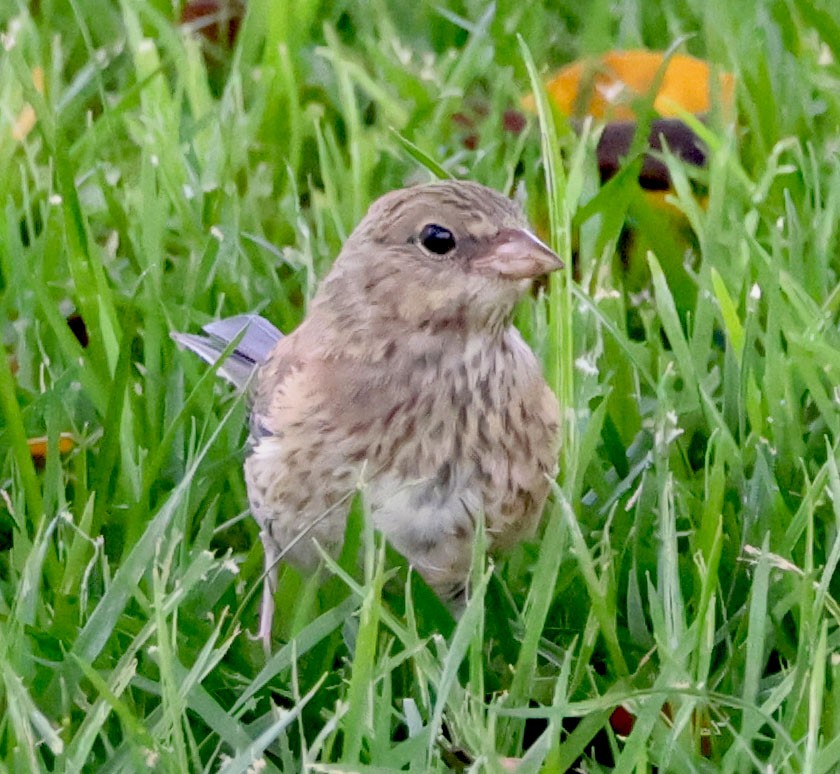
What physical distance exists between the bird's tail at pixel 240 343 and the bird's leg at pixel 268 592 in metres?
0.47

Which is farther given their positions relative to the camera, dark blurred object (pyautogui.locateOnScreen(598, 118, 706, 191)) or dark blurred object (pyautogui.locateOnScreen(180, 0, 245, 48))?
dark blurred object (pyautogui.locateOnScreen(180, 0, 245, 48))

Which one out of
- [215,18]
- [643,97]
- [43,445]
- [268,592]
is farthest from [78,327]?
[215,18]

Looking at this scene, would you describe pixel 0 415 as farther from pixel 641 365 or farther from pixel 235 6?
pixel 235 6

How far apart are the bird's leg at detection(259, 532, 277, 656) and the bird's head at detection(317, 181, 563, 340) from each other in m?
0.40

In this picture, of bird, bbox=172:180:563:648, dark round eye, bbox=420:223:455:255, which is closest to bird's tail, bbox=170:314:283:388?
bird, bbox=172:180:563:648

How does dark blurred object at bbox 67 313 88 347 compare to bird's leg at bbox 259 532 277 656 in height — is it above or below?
below

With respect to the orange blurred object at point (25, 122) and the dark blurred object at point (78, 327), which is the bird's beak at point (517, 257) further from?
the orange blurred object at point (25, 122)

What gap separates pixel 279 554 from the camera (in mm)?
2725

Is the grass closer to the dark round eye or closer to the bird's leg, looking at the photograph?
the bird's leg

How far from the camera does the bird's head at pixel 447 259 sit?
8.75 ft

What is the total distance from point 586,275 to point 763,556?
123cm

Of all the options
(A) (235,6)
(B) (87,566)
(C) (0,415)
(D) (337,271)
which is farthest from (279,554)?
(A) (235,6)

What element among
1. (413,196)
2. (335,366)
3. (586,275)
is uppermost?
(413,196)

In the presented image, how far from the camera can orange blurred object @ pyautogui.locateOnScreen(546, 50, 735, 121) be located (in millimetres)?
4168
